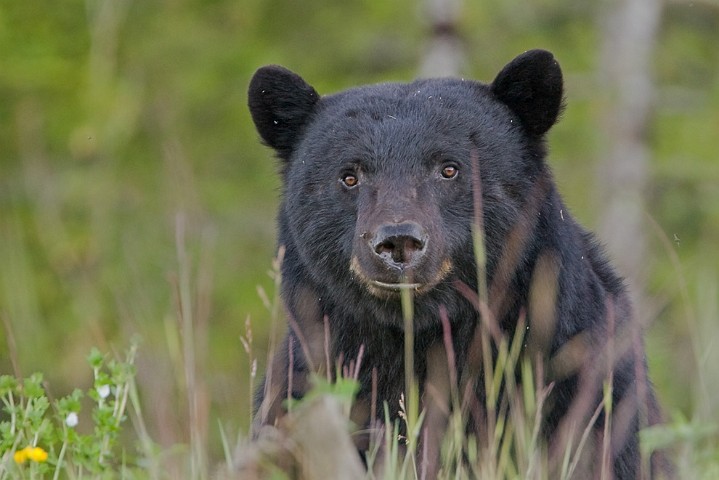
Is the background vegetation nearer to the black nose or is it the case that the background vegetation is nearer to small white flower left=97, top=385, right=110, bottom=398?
the black nose

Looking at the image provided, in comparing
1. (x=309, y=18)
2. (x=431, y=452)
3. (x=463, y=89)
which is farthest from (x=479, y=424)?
(x=309, y=18)

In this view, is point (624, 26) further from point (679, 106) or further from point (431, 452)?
point (431, 452)

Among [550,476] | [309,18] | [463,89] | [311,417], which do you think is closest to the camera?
[311,417]

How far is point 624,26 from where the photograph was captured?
12.9 meters

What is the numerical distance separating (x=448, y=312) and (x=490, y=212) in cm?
41

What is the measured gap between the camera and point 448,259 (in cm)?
470

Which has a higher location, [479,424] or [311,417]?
[311,417]

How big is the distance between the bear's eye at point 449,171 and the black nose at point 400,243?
0.47 m

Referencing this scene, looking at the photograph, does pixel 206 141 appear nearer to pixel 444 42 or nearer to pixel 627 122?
pixel 444 42

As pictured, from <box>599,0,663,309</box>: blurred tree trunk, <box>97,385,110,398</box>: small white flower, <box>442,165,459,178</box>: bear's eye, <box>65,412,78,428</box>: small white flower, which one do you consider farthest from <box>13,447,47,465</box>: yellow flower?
A: <box>599,0,663,309</box>: blurred tree trunk

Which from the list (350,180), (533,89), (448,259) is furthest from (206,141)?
(448,259)

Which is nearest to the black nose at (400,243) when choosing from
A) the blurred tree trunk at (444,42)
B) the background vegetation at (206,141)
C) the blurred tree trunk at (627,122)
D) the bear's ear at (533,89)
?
the bear's ear at (533,89)

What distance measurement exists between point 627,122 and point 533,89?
8424 millimetres

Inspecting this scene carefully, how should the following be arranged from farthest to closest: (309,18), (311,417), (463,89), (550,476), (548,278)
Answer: (309,18)
(463,89)
(548,278)
(550,476)
(311,417)
